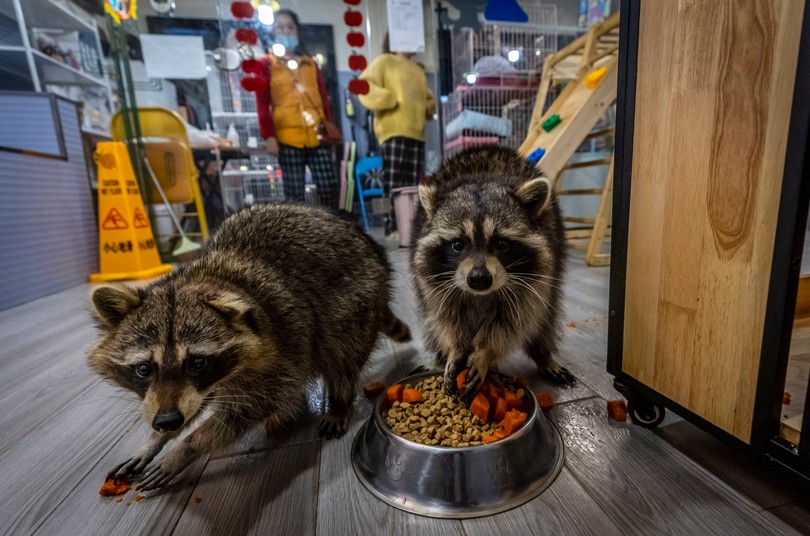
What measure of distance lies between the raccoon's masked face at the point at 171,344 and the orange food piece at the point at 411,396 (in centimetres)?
48

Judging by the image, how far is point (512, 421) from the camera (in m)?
1.06

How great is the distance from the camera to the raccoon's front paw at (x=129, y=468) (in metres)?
1.08

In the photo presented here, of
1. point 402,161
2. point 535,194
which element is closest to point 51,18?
point 402,161

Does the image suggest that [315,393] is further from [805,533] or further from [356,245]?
[805,533]

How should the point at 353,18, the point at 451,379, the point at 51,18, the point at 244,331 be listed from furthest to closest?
the point at 353,18 < the point at 51,18 < the point at 451,379 < the point at 244,331

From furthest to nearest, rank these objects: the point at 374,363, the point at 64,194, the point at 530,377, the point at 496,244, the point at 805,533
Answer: the point at 64,194
the point at 374,363
the point at 530,377
the point at 496,244
the point at 805,533

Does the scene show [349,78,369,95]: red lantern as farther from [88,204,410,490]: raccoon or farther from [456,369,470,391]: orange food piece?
[456,369,470,391]: orange food piece

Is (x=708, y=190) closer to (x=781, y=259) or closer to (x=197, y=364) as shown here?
(x=781, y=259)

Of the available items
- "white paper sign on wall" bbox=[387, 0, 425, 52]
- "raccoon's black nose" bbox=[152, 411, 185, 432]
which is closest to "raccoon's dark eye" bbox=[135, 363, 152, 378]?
"raccoon's black nose" bbox=[152, 411, 185, 432]

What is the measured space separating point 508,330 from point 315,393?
818 millimetres

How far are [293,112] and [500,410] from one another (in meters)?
3.80

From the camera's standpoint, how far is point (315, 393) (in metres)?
1.61

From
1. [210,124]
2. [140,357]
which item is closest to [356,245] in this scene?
[140,357]

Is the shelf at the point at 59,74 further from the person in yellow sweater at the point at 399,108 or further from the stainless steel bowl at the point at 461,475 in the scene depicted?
the stainless steel bowl at the point at 461,475
